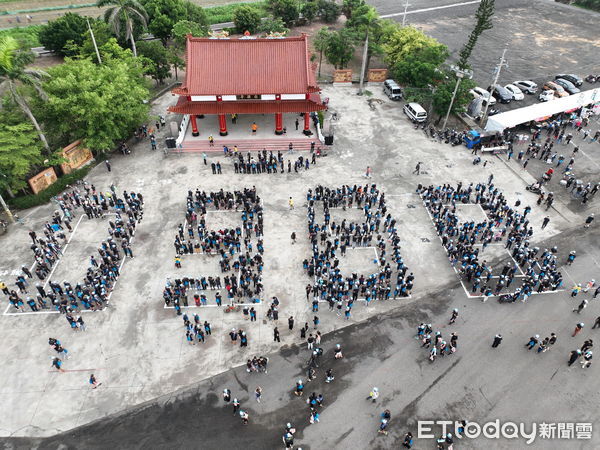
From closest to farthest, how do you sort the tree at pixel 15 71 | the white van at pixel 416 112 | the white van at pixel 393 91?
the tree at pixel 15 71 → the white van at pixel 416 112 → the white van at pixel 393 91

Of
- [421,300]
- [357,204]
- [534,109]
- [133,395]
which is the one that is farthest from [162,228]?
[534,109]

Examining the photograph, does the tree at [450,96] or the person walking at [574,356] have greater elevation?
the tree at [450,96]

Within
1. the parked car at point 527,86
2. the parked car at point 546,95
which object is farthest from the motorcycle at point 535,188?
the parked car at point 527,86

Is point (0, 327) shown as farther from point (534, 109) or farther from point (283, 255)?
point (534, 109)

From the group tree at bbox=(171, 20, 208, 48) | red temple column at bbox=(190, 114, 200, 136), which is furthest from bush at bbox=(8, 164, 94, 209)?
tree at bbox=(171, 20, 208, 48)

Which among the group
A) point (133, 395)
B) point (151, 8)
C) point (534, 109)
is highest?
point (151, 8)

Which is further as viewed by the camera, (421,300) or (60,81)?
(60,81)

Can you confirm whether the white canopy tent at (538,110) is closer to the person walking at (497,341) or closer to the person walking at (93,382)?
the person walking at (497,341)
